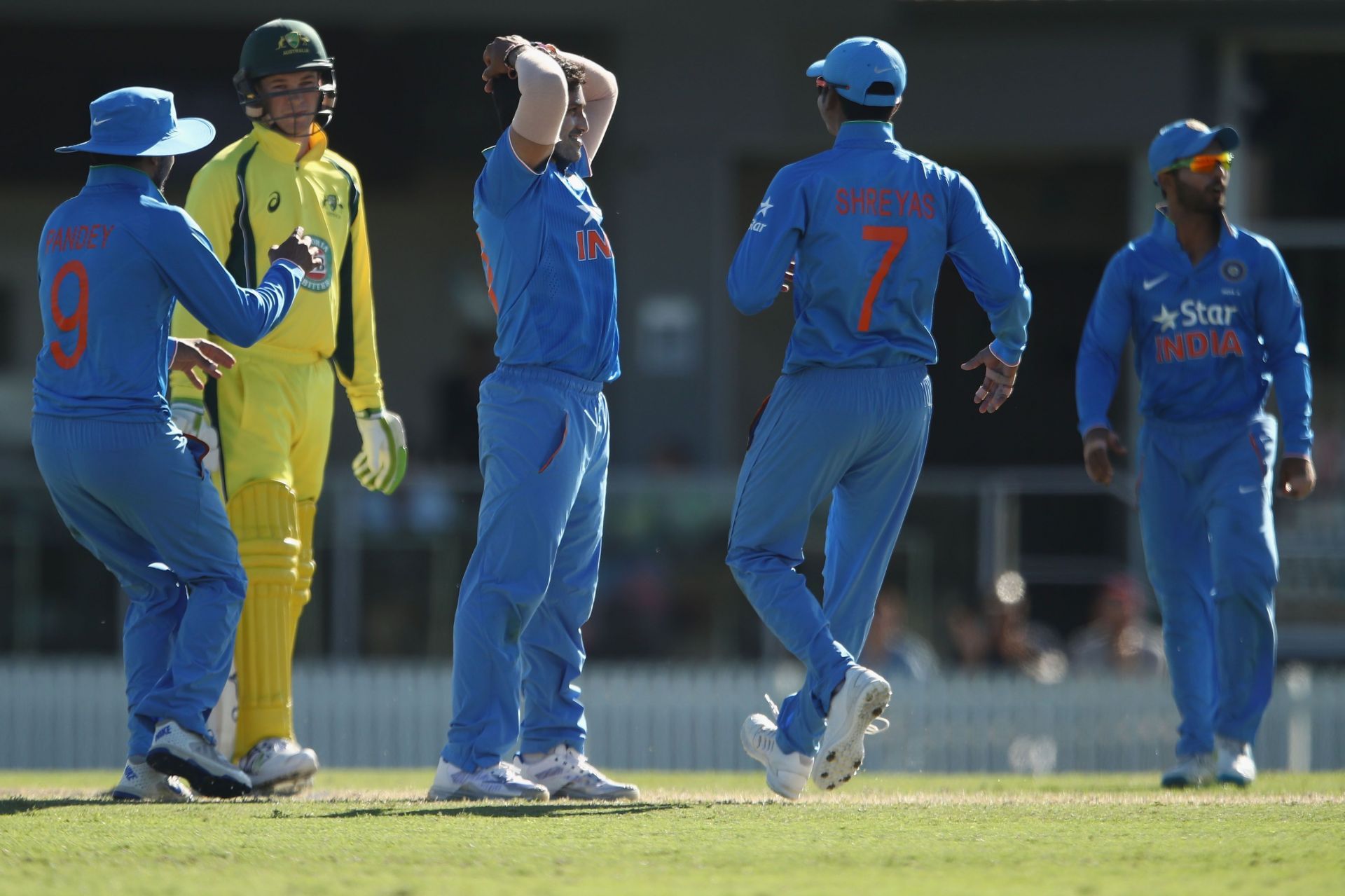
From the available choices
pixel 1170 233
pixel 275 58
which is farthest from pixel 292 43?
pixel 1170 233

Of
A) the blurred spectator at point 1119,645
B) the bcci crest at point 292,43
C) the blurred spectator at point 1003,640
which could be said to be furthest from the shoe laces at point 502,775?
the blurred spectator at point 1119,645

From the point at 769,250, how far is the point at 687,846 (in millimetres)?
1853

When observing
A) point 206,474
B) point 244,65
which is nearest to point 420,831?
point 206,474

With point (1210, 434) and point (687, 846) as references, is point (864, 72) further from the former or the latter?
point (687, 846)

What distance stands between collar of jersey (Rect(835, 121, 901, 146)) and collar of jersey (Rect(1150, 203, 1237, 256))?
160 cm

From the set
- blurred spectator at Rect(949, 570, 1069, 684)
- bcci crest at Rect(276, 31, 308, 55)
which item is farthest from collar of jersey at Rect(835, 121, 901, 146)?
blurred spectator at Rect(949, 570, 1069, 684)

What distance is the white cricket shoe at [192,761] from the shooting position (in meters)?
5.93

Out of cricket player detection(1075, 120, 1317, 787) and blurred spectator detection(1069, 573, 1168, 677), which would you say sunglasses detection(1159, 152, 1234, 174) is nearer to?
cricket player detection(1075, 120, 1317, 787)

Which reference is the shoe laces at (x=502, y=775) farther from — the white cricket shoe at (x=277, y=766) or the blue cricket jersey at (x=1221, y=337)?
the blue cricket jersey at (x=1221, y=337)

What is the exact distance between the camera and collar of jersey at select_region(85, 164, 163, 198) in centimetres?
604

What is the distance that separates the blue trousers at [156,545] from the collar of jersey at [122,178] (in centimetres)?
72

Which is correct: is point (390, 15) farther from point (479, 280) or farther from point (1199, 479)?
point (1199, 479)

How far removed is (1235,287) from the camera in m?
7.10

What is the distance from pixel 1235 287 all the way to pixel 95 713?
807cm
